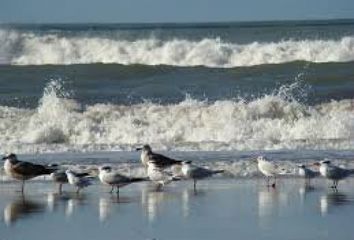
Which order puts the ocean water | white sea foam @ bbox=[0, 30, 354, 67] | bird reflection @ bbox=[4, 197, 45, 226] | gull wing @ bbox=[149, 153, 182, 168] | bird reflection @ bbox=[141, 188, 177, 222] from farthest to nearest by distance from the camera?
white sea foam @ bbox=[0, 30, 354, 67] < the ocean water < gull wing @ bbox=[149, 153, 182, 168] < bird reflection @ bbox=[141, 188, 177, 222] < bird reflection @ bbox=[4, 197, 45, 226]

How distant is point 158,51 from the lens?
4441 centimetres

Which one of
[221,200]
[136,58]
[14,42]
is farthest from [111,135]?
[14,42]

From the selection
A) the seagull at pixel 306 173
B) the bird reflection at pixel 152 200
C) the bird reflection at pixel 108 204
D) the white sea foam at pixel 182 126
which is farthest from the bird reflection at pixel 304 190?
the white sea foam at pixel 182 126

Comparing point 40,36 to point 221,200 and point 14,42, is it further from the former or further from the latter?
point 221,200

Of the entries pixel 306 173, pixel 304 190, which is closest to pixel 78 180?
pixel 304 190

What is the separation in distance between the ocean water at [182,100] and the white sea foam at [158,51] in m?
0.08

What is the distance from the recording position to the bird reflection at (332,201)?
12.2 m

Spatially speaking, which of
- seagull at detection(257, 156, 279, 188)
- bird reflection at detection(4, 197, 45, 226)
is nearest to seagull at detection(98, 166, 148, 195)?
bird reflection at detection(4, 197, 45, 226)

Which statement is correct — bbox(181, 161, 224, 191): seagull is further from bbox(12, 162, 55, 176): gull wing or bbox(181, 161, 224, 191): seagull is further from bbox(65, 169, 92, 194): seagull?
bbox(12, 162, 55, 176): gull wing

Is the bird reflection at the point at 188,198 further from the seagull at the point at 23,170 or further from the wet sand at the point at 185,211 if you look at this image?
the seagull at the point at 23,170

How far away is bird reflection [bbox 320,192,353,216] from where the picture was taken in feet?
40.0

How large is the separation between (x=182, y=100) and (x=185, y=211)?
15.6 m

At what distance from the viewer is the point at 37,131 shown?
71.6ft

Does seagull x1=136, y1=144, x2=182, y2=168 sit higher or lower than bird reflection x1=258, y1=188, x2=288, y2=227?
higher
